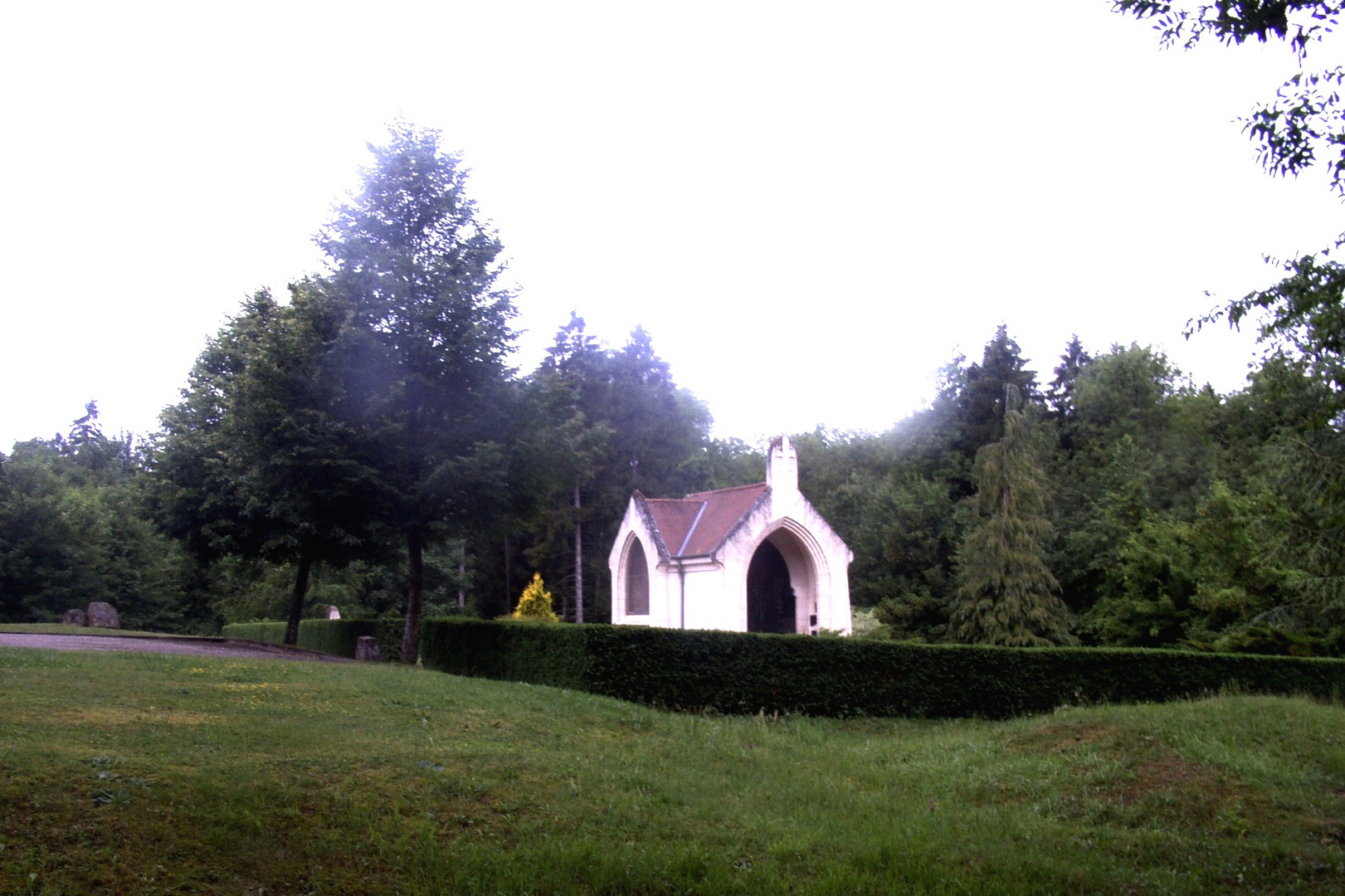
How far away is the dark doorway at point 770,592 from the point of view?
29.8 meters

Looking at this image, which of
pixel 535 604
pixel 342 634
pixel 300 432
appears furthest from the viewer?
pixel 535 604

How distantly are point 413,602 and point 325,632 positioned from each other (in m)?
12.5

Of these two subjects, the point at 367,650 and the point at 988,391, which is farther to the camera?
the point at 988,391

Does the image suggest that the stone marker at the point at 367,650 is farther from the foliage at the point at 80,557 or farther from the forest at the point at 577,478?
the foliage at the point at 80,557

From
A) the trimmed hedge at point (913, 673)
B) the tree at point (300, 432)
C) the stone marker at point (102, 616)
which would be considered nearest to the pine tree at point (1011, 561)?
the trimmed hedge at point (913, 673)

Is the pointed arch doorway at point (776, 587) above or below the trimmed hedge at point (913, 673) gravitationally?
above

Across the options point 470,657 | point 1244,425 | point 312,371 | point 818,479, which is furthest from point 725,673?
point 818,479

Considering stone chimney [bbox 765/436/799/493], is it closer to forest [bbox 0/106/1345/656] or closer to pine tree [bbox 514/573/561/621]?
forest [bbox 0/106/1345/656]

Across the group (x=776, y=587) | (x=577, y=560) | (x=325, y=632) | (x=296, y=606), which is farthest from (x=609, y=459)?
(x=296, y=606)

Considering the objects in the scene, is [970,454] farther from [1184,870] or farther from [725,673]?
[1184,870]

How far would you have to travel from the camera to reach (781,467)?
2802 centimetres

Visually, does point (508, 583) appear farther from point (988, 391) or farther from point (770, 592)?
point (988, 391)

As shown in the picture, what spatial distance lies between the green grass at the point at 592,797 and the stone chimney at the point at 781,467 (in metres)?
13.8

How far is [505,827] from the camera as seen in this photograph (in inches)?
320
